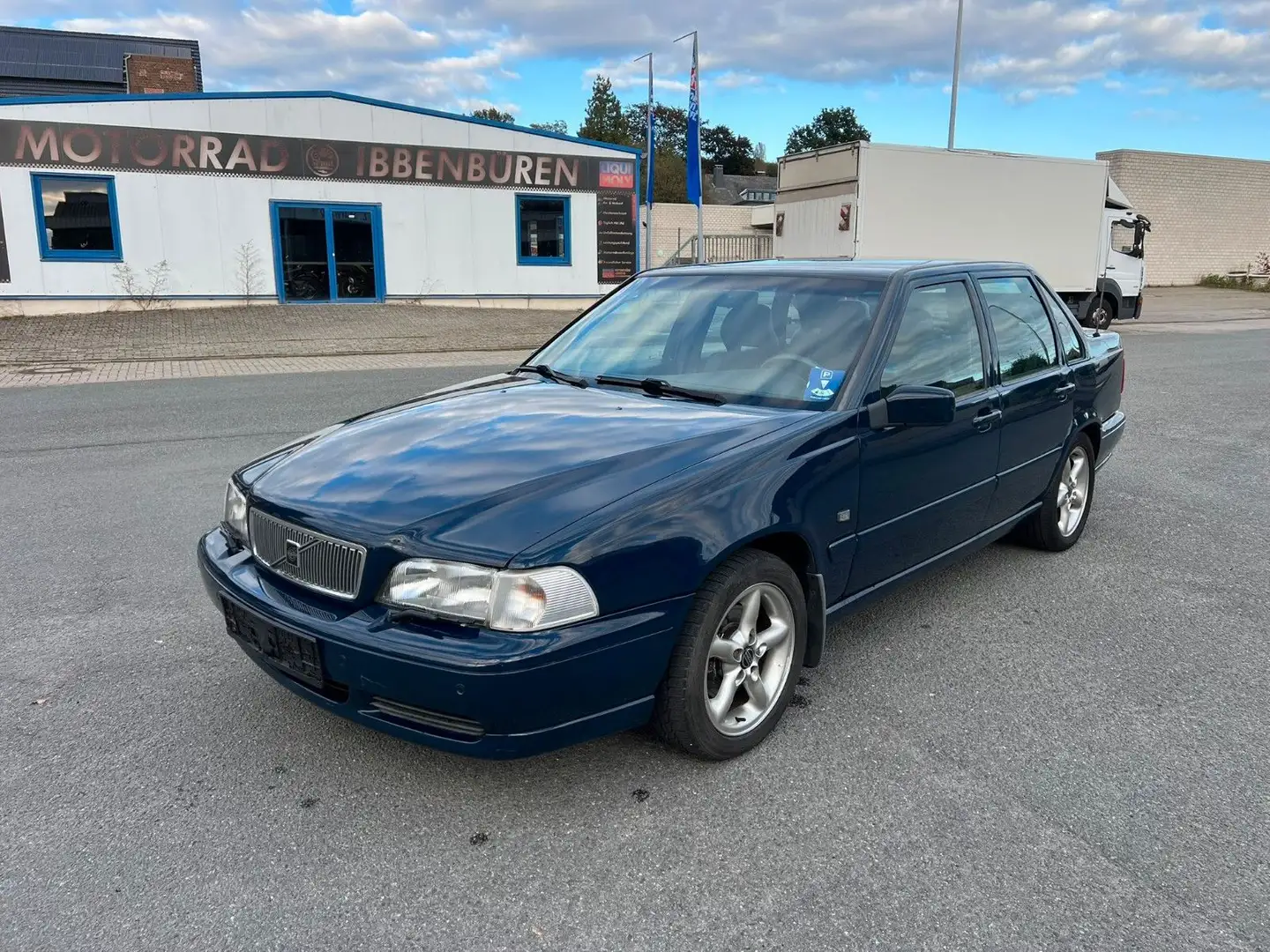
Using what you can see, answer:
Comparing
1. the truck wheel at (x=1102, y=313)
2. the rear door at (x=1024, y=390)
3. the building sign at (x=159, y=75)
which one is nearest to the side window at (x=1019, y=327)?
the rear door at (x=1024, y=390)

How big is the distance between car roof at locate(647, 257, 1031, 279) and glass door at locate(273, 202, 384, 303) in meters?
19.0

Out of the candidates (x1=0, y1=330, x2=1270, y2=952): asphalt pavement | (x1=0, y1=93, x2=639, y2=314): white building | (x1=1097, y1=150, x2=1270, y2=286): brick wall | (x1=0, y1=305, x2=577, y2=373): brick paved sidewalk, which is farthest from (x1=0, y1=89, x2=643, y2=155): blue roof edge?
(x1=1097, y1=150, x2=1270, y2=286): brick wall

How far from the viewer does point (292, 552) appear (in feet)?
9.78

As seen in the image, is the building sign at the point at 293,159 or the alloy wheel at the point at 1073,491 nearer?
the alloy wheel at the point at 1073,491

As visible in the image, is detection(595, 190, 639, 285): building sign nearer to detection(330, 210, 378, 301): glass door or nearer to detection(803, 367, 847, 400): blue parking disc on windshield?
detection(330, 210, 378, 301): glass door

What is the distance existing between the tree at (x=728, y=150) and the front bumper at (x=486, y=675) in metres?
101

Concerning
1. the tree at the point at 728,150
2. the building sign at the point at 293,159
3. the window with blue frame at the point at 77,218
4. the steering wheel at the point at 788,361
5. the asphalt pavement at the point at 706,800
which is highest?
the tree at the point at 728,150

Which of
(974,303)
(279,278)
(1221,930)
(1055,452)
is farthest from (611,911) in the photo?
(279,278)

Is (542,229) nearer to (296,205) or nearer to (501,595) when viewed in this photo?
(296,205)

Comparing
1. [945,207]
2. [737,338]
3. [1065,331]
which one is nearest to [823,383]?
[737,338]

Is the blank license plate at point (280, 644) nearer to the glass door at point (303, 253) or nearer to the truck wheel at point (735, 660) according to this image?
the truck wheel at point (735, 660)

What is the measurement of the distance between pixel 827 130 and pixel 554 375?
11412cm

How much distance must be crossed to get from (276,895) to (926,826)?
5.87 feet

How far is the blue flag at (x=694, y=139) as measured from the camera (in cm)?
2380
